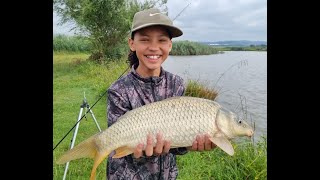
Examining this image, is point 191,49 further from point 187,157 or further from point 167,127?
point 167,127

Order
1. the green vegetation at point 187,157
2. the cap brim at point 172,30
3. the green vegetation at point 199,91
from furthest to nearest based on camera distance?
the green vegetation at point 199,91, the green vegetation at point 187,157, the cap brim at point 172,30

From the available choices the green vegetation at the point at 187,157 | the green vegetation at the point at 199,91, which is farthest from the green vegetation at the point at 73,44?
the green vegetation at the point at 199,91

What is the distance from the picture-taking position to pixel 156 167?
1.48 meters

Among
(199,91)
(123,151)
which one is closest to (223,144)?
(123,151)

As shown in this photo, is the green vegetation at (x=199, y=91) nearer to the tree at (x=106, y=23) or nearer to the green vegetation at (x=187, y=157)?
the green vegetation at (x=187, y=157)

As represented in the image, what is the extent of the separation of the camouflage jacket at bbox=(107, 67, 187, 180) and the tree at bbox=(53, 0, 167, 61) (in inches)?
335

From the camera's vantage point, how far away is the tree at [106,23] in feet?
34.3

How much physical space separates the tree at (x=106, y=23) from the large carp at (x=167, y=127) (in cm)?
867

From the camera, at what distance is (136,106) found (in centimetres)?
145

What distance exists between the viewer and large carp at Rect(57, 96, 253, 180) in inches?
50.6

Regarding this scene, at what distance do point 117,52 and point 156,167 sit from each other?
29.6 feet

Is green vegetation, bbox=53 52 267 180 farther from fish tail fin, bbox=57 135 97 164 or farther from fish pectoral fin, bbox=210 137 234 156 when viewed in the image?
fish pectoral fin, bbox=210 137 234 156


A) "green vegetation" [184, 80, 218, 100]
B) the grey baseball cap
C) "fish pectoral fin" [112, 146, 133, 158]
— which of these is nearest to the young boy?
the grey baseball cap
